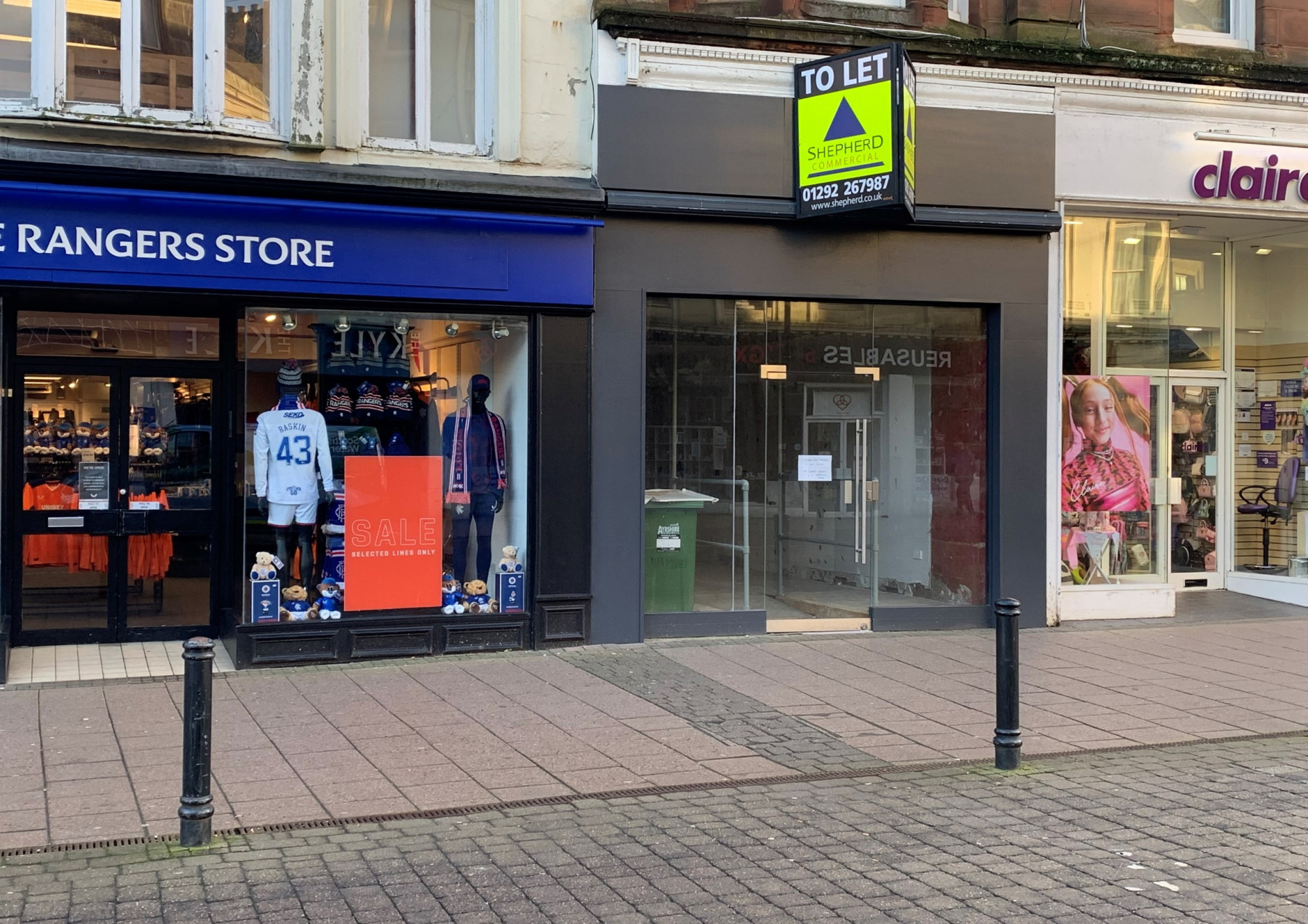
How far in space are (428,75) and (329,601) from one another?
4.59m

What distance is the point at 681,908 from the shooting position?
16.9ft

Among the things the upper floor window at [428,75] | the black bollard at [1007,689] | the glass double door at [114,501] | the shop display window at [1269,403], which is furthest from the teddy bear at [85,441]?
the shop display window at [1269,403]

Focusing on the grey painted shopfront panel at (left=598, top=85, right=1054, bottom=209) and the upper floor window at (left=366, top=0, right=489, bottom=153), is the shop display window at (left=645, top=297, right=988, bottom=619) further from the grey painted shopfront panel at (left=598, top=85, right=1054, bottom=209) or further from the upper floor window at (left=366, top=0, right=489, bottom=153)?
the upper floor window at (left=366, top=0, right=489, bottom=153)

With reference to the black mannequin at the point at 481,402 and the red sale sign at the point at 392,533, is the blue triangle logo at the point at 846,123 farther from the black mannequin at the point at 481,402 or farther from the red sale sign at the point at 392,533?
the red sale sign at the point at 392,533

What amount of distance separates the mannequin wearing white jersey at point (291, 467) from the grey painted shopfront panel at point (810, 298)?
2.38 metres

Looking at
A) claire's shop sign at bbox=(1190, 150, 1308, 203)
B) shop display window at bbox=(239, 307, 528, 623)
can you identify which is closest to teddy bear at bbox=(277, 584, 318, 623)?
shop display window at bbox=(239, 307, 528, 623)

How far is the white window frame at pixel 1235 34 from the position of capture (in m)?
13.4

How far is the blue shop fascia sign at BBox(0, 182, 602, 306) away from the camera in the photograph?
31.0 feet

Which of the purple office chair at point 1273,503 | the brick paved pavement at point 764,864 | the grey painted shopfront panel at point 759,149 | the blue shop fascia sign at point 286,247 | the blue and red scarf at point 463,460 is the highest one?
the grey painted shopfront panel at point 759,149

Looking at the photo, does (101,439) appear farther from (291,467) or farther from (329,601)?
(329,601)

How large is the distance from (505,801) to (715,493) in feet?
18.3

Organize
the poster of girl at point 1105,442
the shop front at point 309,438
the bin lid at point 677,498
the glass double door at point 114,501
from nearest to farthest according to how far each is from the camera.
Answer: the shop front at point 309,438 → the glass double door at point 114,501 → the bin lid at point 677,498 → the poster of girl at point 1105,442

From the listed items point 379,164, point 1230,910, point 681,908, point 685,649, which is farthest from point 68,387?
point 1230,910

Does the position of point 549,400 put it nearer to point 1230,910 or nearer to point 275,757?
point 275,757
